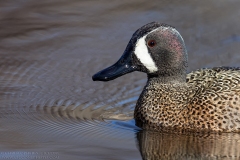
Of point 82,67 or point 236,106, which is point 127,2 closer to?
point 82,67

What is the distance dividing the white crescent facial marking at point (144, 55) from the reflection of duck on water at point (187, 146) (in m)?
0.71

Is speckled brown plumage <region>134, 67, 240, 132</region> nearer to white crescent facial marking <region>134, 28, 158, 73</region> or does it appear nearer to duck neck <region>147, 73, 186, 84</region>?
duck neck <region>147, 73, 186, 84</region>

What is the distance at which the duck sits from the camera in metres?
9.23

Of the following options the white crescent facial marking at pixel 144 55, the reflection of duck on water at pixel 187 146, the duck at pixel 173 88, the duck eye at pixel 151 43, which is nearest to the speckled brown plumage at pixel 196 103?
the duck at pixel 173 88

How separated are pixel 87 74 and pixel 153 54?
6.80 feet

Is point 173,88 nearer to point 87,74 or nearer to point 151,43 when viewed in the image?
point 151,43

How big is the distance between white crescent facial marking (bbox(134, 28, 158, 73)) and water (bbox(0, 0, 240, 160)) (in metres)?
0.68

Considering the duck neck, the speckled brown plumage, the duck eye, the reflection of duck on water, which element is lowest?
the reflection of duck on water

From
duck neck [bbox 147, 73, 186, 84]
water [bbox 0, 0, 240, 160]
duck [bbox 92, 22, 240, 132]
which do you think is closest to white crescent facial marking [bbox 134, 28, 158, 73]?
duck [bbox 92, 22, 240, 132]

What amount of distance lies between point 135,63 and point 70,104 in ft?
3.80

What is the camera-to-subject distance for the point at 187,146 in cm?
876

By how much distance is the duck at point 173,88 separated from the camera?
9234 millimetres

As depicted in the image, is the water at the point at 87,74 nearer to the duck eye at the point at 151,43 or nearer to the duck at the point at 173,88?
the duck at the point at 173,88

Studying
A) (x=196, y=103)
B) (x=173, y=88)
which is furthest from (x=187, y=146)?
(x=173, y=88)
